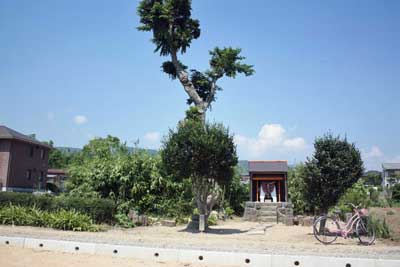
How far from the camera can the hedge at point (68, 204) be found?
13.5 metres

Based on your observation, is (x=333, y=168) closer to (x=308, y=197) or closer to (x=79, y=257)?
(x=308, y=197)

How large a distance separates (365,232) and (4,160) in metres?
31.3

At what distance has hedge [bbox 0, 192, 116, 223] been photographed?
13508mm

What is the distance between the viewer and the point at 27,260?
709 centimetres

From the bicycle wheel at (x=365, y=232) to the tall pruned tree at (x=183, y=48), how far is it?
505 inches

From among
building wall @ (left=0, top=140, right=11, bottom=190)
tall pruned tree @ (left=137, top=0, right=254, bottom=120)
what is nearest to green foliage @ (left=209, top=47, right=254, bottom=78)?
tall pruned tree @ (left=137, top=0, right=254, bottom=120)

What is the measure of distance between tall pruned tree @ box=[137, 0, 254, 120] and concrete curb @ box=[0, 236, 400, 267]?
14.6 metres

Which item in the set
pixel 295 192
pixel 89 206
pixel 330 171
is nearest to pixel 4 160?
pixel 89 206

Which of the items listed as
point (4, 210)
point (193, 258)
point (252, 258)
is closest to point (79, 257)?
point (193, 258)

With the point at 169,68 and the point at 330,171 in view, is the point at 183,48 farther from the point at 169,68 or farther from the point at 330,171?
the point at 330,171

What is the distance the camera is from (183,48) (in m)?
23.1

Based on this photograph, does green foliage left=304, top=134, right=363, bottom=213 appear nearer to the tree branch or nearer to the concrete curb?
the concrete curb

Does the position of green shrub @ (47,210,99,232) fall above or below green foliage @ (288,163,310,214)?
below

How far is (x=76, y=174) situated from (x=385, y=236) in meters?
13.9
